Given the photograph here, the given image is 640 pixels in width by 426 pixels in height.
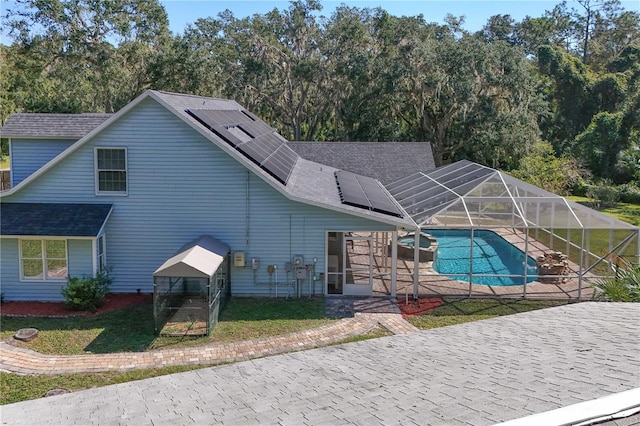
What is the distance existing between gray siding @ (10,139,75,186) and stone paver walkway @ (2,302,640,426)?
13662mm

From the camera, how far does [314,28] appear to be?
126 feet

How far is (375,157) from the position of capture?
25.9 m

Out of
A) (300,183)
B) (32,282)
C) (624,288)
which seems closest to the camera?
(624,288)

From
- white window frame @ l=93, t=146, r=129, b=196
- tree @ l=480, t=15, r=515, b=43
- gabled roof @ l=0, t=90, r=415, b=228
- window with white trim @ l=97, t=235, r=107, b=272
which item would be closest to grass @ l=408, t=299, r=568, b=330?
gabled roof @ l=0, t=90, r=415, b=228

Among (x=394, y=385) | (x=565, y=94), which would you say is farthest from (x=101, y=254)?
(x=565, y=94)

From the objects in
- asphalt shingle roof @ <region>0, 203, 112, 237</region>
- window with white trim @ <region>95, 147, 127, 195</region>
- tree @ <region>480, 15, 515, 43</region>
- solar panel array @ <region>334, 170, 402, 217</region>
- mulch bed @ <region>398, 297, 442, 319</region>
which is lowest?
mulch bed @ <region>398, 297, 442, 319</region>

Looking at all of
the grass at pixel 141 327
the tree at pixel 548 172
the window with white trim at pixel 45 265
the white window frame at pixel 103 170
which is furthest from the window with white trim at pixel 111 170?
the tree at pixel 548 172

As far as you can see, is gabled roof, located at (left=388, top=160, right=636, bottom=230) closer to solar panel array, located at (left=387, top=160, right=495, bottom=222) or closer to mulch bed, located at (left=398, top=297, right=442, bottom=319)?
solar panel array, located at (left=387, top=160, right=495, bottom=222)

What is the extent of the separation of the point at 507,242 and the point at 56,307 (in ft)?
53.6

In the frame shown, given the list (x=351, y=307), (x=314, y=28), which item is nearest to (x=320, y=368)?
(x=351, y=307)

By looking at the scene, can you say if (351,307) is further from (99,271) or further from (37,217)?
(37,217)

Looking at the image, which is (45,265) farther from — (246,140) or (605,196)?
(605,196)

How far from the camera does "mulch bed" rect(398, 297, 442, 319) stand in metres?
14.4

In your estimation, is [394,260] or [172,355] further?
[394,260]
